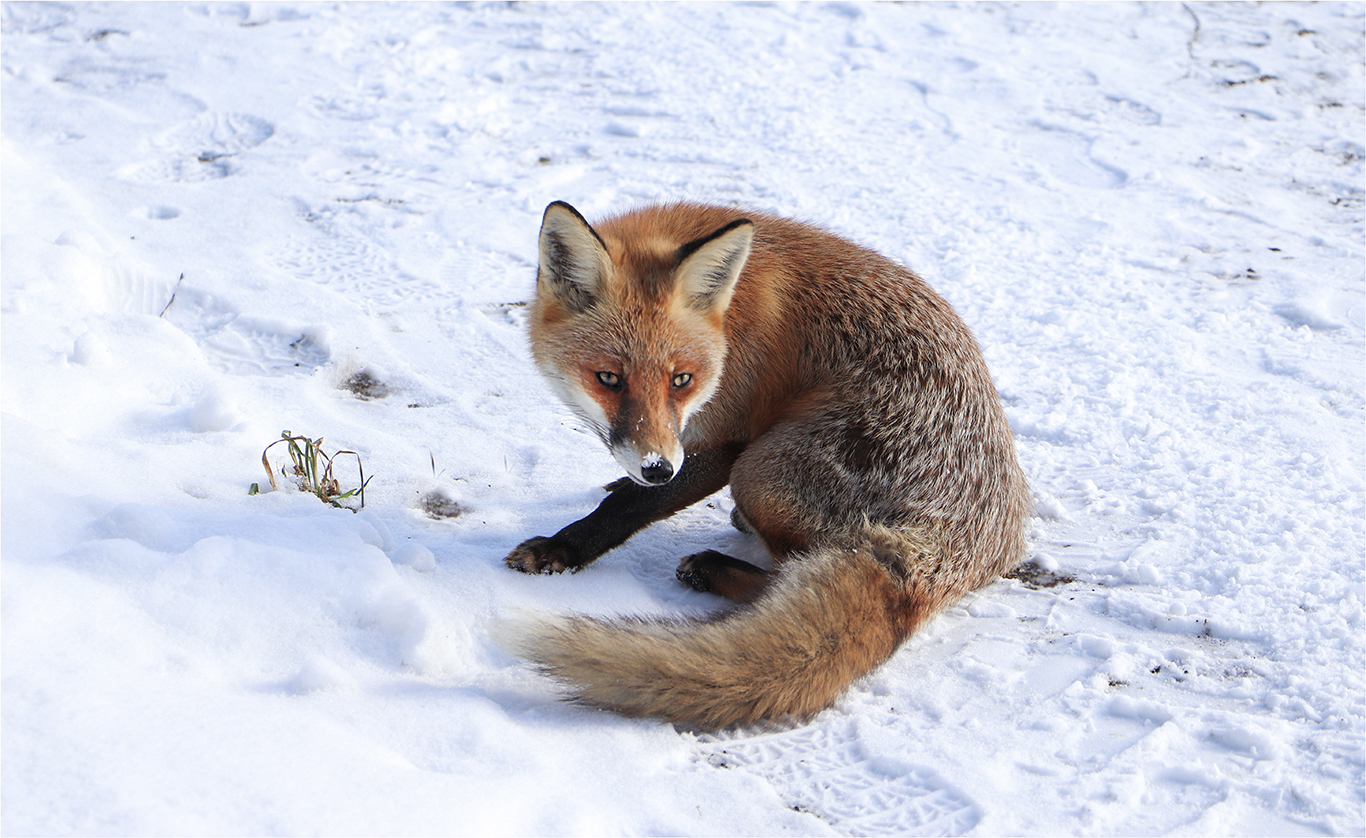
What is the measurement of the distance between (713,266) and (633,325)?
12.5 inches

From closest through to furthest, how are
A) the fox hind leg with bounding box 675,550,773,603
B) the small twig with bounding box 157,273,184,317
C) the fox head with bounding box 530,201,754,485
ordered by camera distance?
the fox head with bounding box 530,201,754,485
the fox hind leg with bounding box 675,550,773,603
the small twig with bounding box 157,273,184,317

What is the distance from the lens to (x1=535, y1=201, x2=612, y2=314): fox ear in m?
2.92

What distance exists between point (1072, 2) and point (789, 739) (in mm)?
7683

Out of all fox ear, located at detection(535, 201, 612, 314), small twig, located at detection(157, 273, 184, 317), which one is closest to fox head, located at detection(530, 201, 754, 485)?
fox ear, located at detection(535, 201, 612, 314)

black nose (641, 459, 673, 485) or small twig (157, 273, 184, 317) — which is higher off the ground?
black nose (641, 459, 673, 485)

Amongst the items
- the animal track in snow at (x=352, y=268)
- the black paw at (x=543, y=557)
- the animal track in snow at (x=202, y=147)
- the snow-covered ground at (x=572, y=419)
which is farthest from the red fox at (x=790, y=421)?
the animal track in snow at (x=202, y=147)

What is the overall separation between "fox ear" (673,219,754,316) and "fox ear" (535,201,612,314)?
244 mm

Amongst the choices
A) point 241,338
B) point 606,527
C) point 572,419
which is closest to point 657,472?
point 606,527

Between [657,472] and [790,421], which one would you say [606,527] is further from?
[790,421]

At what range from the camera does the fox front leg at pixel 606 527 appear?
3.12 metres

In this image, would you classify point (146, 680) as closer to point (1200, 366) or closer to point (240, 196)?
point (240, 196)

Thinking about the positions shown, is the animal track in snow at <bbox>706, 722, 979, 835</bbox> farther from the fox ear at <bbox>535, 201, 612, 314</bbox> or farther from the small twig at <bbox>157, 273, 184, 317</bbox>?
the small twig at <bbox>157, 273, 184, 317</bbox>

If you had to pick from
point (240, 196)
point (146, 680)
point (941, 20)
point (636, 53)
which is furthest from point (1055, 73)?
point (146, 680)

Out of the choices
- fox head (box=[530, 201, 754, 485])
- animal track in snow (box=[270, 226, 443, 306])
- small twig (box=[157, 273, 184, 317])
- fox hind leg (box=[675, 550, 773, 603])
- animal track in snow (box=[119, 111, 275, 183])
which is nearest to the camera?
fox head (box=[530, 201, 754, 485])
